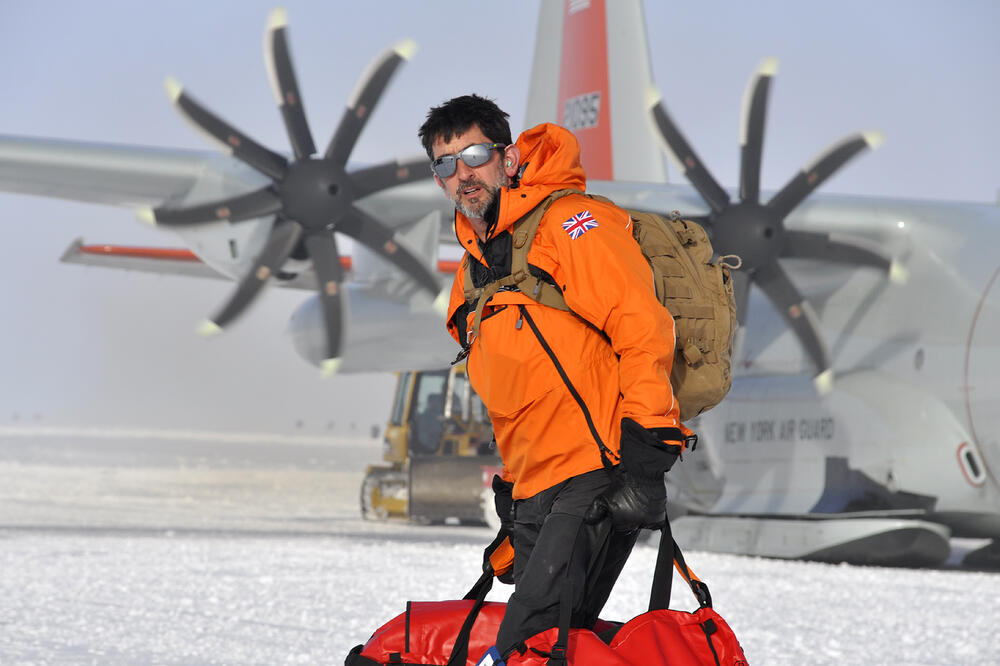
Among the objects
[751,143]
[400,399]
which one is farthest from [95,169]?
[400,399]

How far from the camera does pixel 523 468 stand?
7.72ft

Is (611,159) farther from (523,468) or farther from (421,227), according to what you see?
(523,468)

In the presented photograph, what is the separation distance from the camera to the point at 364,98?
9.43 m

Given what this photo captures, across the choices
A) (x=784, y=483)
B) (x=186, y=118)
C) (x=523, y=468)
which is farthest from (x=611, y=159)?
(x=523, y=468)

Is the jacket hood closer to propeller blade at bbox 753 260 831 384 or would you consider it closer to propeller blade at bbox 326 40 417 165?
propeller blade at bbox 326 40 417 165

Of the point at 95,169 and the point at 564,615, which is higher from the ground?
Answer: the point at 95,169

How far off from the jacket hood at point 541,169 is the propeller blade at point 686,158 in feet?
24.7

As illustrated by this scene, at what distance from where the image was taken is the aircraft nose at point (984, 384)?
29.7 ft

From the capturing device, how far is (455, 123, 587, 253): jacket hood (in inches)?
93.4

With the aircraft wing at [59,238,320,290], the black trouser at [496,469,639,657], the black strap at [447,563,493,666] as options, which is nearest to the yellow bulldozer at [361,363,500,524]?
the aircraft wing at [59,238,320,290]

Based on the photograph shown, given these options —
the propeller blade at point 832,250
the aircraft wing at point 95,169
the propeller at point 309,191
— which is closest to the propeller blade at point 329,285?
the propeller at point 309,191

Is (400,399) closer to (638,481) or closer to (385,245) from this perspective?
(385,245)

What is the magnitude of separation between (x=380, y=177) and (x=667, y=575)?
7.23 m

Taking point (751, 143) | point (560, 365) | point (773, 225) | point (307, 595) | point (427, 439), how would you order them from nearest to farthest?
point (560, 365) < point (307, 595) < point (773, 225) < point (751, 143) < point (427, 439)
